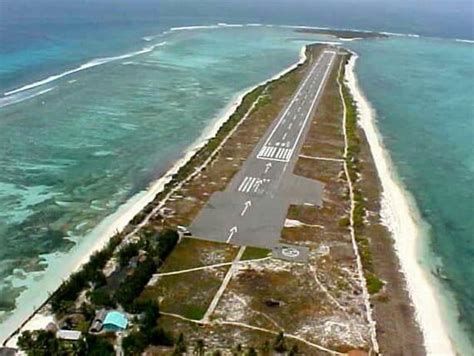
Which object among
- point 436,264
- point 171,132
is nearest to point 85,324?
A: point 436,264

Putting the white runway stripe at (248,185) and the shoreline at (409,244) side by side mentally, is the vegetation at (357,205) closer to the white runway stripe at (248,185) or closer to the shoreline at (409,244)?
the shoreline at (409,244)

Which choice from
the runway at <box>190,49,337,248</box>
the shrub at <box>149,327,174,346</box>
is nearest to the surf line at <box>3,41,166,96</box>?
the runway at <box>190,49,337,248</box>

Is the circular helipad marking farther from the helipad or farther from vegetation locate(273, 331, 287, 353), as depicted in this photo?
vegetation locate(273, 331, 287, 353)

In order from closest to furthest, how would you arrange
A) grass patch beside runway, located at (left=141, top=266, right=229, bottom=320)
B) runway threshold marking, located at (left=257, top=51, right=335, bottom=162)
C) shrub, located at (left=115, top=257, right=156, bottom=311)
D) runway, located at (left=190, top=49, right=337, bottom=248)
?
1. shrub, located at (left=115, top=257, right=156, bottom=311)
2. grass patch beside runway, located at (left=141, top=266, right=229, bottom=320)
3. runway, located at (left=190, top=49, right=337, bottom=248)
4. runway threshold marking, located at (left=257, top=51, right=335, bottom=162)

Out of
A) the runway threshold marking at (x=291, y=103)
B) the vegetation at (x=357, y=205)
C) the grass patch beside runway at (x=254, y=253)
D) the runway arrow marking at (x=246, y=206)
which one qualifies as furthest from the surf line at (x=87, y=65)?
the grass patch beside runway at (x=254, y=253)

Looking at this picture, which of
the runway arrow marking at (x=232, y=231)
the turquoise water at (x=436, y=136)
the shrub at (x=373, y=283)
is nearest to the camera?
the shrub at (x=373, y=283)
